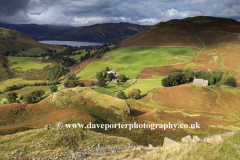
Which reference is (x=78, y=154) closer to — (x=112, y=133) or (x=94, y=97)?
(x=112, y=133)

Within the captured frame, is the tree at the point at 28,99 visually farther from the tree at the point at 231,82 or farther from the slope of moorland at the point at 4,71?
the tree at the point at 231,82

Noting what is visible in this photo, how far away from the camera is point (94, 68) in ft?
487

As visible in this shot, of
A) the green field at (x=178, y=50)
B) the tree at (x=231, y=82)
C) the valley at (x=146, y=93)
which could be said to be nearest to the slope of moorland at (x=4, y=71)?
the valley at (x=146, y=93)

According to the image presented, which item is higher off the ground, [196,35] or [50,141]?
[196,35]

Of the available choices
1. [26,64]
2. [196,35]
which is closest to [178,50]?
[196,35]

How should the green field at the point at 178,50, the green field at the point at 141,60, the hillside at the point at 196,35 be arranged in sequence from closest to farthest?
the green field at the point at 141,60 < the green field at the point at 178,50 < the hillside at the point at 196,35

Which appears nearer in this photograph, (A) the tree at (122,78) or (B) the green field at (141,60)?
(A) the tree at (122,78)

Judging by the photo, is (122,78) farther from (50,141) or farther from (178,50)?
(50,141)

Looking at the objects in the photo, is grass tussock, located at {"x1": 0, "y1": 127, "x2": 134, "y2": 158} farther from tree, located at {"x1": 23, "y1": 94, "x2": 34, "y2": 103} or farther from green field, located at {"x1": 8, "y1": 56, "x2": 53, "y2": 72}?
green field, located at {"x1": 8, "y1": 56, "x2": 53, "y2": 72}

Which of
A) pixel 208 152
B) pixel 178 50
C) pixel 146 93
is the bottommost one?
pixel 146 93

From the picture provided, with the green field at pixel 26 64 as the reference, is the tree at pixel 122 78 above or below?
below

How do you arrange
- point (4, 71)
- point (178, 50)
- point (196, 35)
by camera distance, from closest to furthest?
point (4, 71) → point (178, 50) → point (196, 35)

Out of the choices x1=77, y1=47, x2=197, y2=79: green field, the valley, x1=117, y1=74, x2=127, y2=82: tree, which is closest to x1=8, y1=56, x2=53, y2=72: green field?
the valley

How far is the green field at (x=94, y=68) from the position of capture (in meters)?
133
